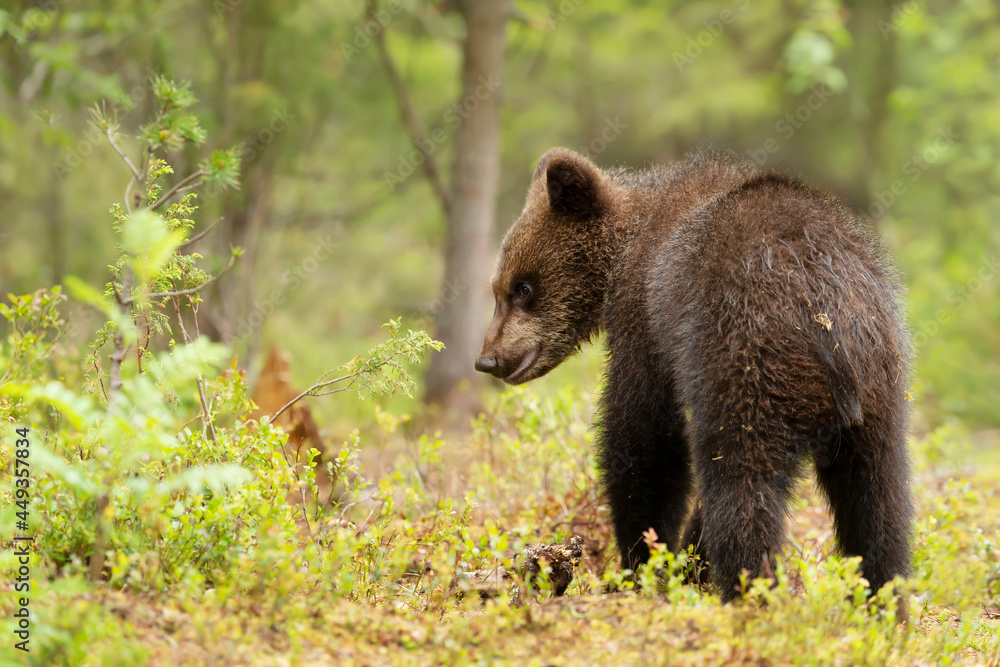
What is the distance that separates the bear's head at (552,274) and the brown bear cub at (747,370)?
0.11 metres

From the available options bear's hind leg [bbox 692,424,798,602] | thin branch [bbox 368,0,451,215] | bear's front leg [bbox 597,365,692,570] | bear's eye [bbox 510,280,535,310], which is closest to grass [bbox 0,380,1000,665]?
bear's hind leg [bbox 692,424,798,602]

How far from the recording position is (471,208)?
32.6 ft

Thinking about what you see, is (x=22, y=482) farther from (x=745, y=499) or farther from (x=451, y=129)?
(x=451, y=129)

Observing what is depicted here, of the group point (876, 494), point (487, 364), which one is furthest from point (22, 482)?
point (876, 494)

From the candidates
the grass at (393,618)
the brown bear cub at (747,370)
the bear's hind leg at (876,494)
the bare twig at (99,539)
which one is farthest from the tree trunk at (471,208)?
the bare twig at (99,539)

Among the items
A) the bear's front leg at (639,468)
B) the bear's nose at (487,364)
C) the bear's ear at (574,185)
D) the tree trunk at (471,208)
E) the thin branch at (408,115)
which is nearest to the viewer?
the bear's front leg at (639,468)

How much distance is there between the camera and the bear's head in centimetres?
480

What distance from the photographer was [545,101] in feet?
44.9

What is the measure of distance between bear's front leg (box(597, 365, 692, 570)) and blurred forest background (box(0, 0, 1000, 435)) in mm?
2490

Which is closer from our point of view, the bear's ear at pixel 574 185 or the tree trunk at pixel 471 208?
the bear's ear at pixel 574 185

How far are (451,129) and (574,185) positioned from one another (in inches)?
316

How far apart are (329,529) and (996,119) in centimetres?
1127

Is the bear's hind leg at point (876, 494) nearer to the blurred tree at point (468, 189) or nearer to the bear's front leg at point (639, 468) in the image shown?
the bear's front leg at point (639, 468)

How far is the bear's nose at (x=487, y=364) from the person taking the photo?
4.92 m
